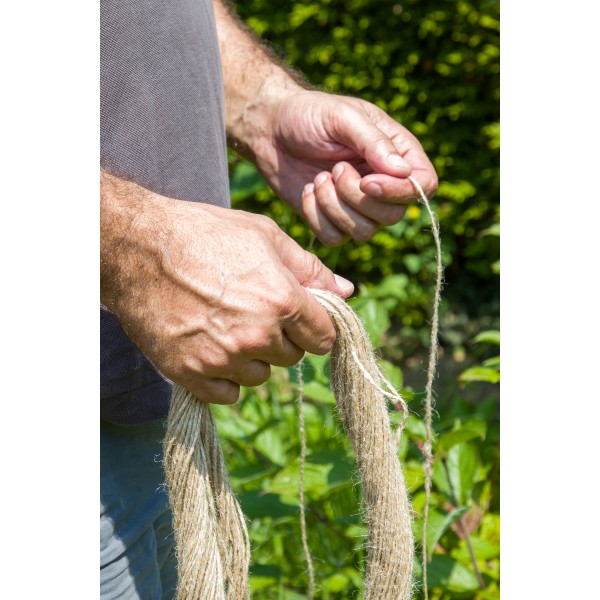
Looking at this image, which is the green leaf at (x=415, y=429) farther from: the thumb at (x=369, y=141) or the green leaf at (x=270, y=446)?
the thumb at (x=369, y=141)

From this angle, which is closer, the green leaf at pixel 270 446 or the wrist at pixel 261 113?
the wrist at pixel 261 113

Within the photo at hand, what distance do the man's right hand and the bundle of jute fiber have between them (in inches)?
2.8

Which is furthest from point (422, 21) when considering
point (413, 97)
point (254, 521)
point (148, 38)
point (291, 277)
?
point (291, 277)

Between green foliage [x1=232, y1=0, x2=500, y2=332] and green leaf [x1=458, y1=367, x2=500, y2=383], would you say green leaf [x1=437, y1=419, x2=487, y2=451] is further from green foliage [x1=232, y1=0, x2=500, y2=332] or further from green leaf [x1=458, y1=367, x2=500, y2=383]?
green foliage [x1=232, y1=0, x2=500, y2=332]

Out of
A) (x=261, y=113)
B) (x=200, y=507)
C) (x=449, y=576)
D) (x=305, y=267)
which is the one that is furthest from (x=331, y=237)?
(x=449, y=576)

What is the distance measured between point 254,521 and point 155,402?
105cm

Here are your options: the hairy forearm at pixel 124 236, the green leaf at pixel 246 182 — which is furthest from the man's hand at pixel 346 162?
the green leaf at pixel 246 182

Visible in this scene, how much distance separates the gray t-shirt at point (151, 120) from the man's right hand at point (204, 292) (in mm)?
176

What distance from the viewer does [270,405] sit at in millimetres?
3018

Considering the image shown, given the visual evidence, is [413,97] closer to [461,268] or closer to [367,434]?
[461,268]

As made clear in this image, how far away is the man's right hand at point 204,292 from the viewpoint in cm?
113

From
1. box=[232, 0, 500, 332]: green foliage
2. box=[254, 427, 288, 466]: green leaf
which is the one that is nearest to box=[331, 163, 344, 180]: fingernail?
box=[254, 427, 288, 466]: green leaf

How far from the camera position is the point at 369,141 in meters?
1.60

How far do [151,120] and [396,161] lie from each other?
464mm
